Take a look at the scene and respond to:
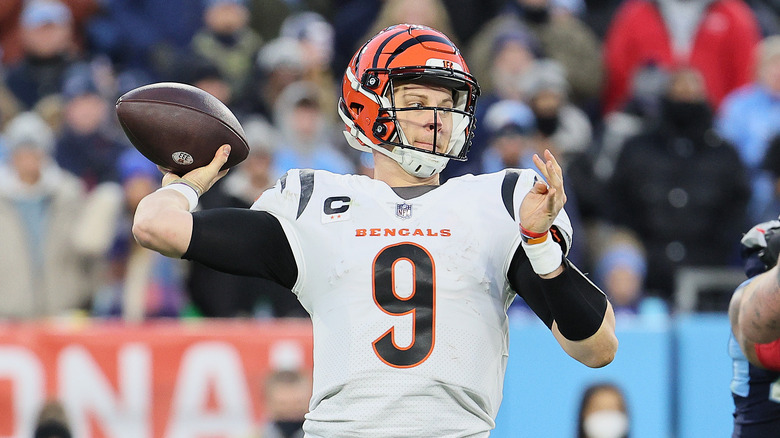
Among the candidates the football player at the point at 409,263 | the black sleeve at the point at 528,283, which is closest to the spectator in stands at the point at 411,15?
the football player at the point at 409,263

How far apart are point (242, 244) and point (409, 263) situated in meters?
0.49

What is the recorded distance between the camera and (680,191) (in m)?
8.91

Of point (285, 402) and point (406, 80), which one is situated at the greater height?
point (406, 80)

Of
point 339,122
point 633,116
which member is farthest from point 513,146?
point 339,122

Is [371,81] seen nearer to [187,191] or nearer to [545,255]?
[187,191]

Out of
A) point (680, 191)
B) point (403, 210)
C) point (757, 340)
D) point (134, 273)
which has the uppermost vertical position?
point (680, 191)

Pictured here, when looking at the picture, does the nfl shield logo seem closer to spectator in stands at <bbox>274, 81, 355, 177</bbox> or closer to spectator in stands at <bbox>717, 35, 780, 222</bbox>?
spectator in stands at <bbox>274, 81, 355, 177</bbox>

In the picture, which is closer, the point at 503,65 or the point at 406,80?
the point at 406,80

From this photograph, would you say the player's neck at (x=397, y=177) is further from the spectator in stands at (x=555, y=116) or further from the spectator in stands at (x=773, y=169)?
the spectator in stands at (x=773, y=169)

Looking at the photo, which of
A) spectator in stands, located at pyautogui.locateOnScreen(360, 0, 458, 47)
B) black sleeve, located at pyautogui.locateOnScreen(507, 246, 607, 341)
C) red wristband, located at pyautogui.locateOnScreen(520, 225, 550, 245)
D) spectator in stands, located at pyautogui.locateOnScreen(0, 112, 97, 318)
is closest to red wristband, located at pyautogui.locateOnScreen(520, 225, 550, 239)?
red wristband, located at pyautogui.locateOnScreen(520, 225, 550, 245)

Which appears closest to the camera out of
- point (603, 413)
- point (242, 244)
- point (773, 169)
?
point (242, 244)

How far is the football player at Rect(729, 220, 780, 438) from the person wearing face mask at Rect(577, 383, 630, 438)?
3.06 m

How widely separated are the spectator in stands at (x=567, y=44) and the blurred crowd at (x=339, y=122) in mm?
17

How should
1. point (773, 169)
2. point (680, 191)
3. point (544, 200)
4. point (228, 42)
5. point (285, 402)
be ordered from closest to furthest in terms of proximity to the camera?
1. point (544, 200)
2. point (285, 402)
3. point (680, 191)
4. point (773, 169)
5. point (228, 42)
